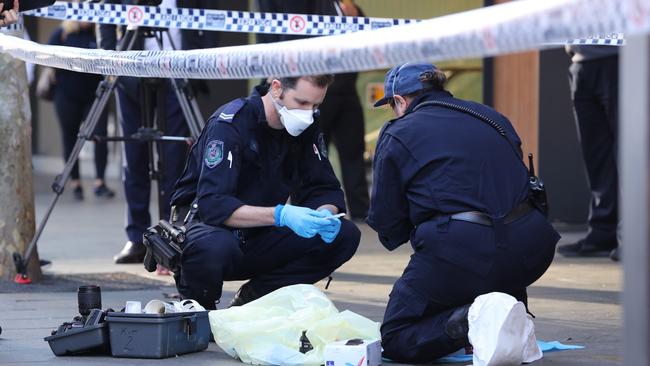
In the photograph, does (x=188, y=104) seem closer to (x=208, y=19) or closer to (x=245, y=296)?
(x=208, y=19)

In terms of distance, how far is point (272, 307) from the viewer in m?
4.40

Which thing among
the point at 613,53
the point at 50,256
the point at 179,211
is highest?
the point at 613,53

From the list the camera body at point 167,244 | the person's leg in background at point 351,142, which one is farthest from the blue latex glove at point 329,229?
the person's leg in background at point 351,142

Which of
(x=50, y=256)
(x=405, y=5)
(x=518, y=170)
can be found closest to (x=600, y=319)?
(x=518, y=170)

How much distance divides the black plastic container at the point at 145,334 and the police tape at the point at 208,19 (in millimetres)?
2332

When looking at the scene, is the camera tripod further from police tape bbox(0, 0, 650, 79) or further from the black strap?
police tape bbox(0, 0, 650, 79)

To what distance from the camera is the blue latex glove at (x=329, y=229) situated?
462 cm

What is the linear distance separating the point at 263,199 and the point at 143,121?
172 cm

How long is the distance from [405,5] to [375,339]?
6102 mm

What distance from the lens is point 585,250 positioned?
7.27 metres

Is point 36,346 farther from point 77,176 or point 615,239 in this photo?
point 77,176

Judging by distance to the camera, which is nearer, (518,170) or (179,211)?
(518,170)

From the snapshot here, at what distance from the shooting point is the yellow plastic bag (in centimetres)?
419

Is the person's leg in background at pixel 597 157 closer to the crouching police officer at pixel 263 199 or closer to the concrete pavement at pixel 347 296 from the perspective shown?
the concrete pavement at pixel 347 296
